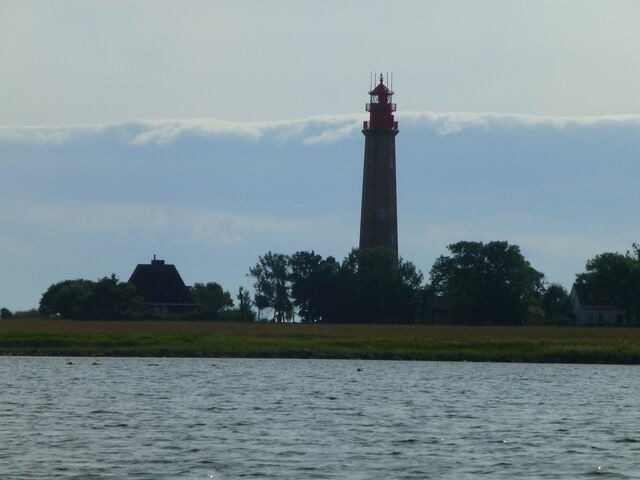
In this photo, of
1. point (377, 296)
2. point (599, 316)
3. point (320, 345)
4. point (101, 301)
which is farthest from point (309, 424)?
point (599, 316)

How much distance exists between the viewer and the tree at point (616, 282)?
145375 millimetres

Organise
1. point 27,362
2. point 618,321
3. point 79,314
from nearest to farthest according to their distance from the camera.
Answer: point 27,362, point 79,314, point 618,321

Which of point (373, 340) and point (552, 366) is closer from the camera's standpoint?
point (552, 366)

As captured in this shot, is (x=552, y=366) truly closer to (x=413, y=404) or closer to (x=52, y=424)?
(x=413, y=404)

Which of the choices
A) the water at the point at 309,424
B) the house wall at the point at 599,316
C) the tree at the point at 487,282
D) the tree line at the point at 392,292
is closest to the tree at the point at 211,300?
the tree line at the point at 392,292

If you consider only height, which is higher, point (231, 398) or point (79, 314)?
point (79, 314)

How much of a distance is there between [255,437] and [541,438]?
7811 millimetres

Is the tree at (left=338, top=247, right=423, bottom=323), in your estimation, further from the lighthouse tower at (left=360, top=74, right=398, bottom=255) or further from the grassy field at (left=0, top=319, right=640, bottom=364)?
the grassy field at (left=0, top=319, right=640, bottom=364)

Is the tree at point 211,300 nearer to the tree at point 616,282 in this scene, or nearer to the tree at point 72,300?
the tree at point 72,300

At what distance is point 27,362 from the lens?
76.9 meters

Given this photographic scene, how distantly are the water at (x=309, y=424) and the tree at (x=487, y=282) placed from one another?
220 feet

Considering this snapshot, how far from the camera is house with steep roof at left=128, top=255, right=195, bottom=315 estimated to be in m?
153

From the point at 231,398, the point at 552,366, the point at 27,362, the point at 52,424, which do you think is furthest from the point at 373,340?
the point at 52,424

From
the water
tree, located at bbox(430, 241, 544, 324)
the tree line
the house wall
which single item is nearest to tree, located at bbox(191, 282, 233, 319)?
the tree line
